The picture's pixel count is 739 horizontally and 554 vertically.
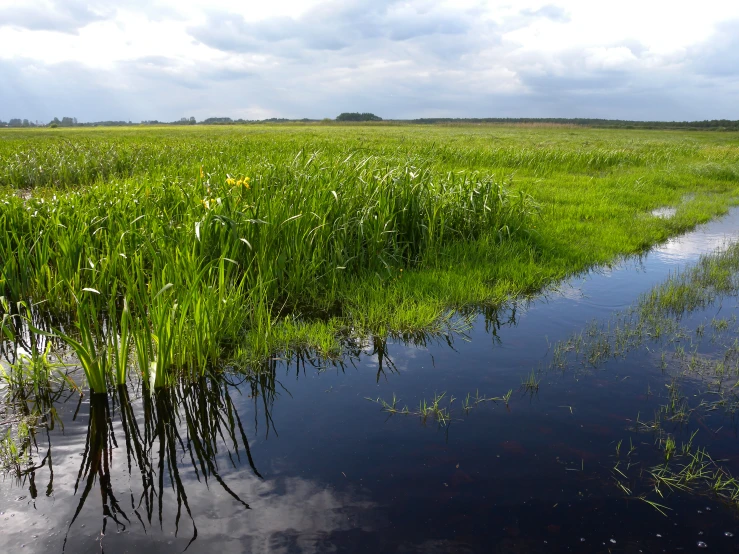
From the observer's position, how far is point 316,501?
2.83m

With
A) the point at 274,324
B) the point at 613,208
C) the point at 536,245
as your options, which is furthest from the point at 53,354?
the point at 613,208

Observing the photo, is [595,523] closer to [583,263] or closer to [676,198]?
[583,263]

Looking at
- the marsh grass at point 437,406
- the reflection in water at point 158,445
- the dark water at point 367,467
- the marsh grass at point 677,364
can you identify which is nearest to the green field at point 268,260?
the reflection in water at point 158,445

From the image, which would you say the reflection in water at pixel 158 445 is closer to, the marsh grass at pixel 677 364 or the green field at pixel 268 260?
the green field at pixel 268 260

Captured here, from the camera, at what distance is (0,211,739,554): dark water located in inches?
102

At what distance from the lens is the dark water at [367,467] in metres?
2.60

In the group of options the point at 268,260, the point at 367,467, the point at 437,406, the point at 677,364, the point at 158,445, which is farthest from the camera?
the point at 268,260

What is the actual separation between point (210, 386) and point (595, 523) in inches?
108

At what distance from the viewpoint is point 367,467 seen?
→ 10.2 feet

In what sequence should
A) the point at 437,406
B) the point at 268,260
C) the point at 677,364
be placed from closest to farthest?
the point at 437,406 → the point at 677,364 → the point at 268,260

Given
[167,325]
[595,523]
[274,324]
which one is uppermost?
[167,325]

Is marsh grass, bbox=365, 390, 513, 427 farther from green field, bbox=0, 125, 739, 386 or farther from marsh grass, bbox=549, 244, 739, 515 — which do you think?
green field, bbox=0, 125, 739, 386

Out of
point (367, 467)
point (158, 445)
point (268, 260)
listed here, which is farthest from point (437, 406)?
point (268, 260)

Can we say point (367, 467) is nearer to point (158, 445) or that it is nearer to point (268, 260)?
point (158, 445)
